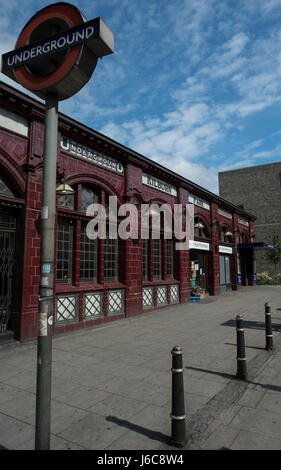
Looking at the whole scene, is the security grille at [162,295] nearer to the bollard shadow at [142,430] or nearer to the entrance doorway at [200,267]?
the entrance doorway at [200,267]

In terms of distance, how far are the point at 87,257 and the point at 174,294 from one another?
19.5ft

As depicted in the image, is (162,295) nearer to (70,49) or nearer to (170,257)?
(170,257)

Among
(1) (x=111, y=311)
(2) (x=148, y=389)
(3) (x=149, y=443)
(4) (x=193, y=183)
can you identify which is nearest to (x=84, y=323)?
(1) (x=111, y=311)

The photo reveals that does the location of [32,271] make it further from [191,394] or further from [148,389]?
[191,394]

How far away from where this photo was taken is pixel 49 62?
10.0 feet

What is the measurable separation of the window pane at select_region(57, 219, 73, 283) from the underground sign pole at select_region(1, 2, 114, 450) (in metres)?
6.38

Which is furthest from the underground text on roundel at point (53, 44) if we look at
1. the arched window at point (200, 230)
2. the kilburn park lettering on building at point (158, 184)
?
the arched window at point (200, 230)

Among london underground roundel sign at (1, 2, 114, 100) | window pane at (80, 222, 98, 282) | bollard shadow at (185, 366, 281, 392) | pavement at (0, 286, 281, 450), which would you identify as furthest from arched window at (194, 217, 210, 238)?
london underground roundel sign at (1, 2, 114, 100)

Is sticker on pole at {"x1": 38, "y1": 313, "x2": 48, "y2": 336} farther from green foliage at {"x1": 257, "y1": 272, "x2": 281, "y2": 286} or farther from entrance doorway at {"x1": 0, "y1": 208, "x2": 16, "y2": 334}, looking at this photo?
green foliage at {"x1": 257, "y1": 272, "x2": 281, "y2": 286}

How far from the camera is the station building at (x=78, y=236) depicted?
7.70 m

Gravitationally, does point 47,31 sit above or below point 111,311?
above

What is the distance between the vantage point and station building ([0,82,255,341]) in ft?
25.2
